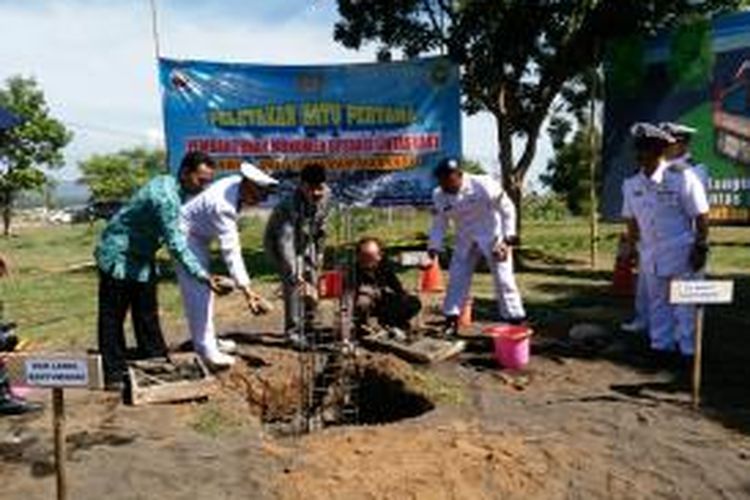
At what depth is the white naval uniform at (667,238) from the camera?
821 cm

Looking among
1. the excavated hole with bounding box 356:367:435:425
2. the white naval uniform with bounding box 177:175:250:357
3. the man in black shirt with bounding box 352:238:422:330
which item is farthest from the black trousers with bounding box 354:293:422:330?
the white naval uniform with bounding box 177:175:250:357

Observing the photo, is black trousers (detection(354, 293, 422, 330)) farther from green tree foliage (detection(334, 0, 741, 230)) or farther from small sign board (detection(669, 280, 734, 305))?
green tree foliage (detection(334, 0, 741, 230))

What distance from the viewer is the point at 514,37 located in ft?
53.1

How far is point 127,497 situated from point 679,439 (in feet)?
10.8

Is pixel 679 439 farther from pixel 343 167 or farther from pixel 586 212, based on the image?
pixel 586 212

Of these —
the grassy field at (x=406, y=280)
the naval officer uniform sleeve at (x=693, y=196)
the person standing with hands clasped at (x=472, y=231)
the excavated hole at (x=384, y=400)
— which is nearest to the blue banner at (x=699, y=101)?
the grassy field at (x=406, y=280)

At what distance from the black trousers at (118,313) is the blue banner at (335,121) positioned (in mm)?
6627

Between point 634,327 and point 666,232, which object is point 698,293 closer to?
point 666,232

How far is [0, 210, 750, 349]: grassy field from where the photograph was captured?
10991 mm

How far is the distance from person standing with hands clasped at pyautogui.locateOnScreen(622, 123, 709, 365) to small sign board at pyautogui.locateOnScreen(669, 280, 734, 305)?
3.83 feet

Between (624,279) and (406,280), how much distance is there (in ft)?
10.4

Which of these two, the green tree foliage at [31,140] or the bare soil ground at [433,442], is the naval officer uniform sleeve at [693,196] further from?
the green tree foliage at [31,140]

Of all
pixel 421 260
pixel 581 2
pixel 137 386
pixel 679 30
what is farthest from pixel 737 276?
pixel 137 386

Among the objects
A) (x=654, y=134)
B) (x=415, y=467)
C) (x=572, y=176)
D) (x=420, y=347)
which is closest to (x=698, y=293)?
(x=654, y=134)
